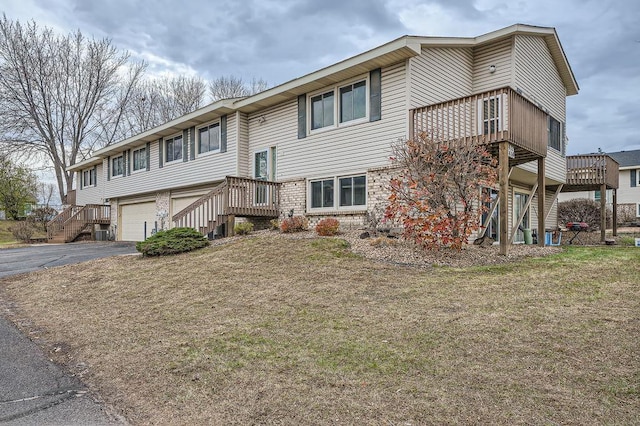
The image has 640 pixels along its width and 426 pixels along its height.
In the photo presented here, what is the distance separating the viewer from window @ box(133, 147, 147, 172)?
70.1 feet

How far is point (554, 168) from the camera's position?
15.6m

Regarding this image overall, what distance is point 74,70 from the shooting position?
30.3 metres

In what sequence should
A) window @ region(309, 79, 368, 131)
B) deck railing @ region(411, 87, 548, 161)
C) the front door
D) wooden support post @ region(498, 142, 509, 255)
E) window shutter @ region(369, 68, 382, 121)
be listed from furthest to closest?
the front door, window @ region(309, 79, 368, 131), window shutter @ region(369, 68, 382, 121), deck railing @ region(411, 87, 548, 161), wooden support post @ region(498, 142, 509, 255)

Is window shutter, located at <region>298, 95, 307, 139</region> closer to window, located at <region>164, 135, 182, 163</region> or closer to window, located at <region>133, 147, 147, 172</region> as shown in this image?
window, located at <region>164, 135, 182, 163</region>

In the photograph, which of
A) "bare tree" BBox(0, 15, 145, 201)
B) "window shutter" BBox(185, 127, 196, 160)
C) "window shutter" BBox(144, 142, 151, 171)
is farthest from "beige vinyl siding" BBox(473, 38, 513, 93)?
"bare tree" BBox(0, 15, 145, 201)

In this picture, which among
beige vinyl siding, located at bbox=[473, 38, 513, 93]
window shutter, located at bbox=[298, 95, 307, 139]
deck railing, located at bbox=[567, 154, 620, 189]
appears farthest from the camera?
deck railing, located at bbox=[567, 154, 620, 189]

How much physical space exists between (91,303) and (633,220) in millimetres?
29723

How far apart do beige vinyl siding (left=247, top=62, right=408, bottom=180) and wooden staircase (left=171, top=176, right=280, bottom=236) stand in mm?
1473

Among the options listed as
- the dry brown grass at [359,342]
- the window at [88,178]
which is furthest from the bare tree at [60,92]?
the dry brown grass at [359,342]

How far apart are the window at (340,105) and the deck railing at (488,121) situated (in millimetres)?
1995

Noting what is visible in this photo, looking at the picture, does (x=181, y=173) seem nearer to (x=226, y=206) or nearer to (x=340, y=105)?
(x=226, y=206)

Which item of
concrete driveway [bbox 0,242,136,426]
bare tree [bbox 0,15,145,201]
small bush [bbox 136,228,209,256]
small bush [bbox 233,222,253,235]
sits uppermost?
bare tree [bbox 0,15,145,201]

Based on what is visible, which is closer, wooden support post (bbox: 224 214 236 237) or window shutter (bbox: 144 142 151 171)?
wooden support post (bbox: 224 214 236 237)

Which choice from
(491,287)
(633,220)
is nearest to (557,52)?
(491,287)
